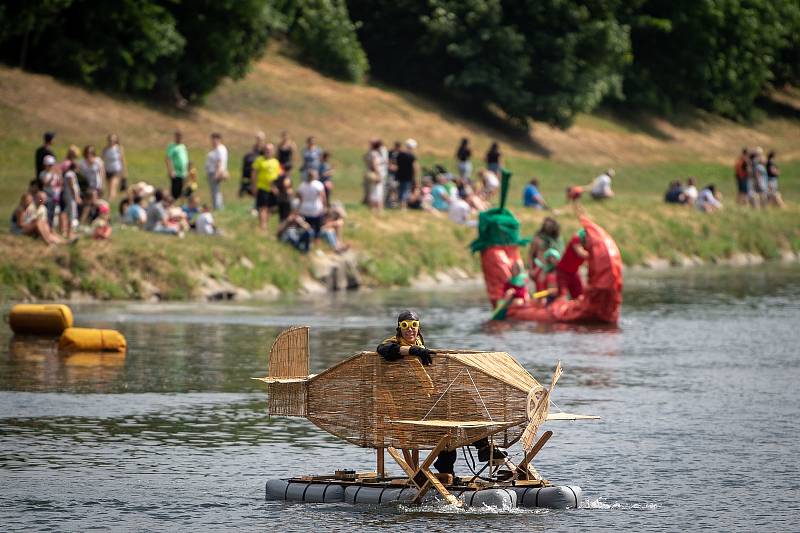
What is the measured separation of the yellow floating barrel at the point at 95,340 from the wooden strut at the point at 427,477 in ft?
42.2

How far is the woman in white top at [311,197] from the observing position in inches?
1577

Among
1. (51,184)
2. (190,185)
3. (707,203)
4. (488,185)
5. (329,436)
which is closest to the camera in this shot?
(329,436)

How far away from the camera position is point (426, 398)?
50.1 ft

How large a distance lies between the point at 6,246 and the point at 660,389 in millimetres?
15087

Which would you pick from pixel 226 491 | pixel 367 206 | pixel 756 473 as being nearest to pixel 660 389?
pixel 756 473

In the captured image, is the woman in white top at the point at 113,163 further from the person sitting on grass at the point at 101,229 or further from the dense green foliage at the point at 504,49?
the dense green foliage at the point at 504,49

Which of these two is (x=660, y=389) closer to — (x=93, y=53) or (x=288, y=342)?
(x=288, y=342)

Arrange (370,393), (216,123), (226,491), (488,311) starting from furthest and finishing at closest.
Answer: (216,123) < (488,311) < (226,491) < (370,393)

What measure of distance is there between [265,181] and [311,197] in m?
1.16

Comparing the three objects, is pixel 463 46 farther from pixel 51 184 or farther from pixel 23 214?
pixel 23 214

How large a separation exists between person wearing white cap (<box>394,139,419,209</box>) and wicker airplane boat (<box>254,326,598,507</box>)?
29582 millimetres

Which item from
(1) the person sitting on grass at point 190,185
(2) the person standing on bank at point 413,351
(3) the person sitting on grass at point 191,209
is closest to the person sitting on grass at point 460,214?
(1) the person sitting on grass at point 190,185

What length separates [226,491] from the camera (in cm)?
1662

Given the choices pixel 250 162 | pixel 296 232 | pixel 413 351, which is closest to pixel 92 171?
pixel 296 232
